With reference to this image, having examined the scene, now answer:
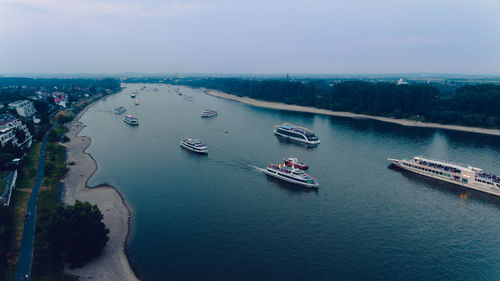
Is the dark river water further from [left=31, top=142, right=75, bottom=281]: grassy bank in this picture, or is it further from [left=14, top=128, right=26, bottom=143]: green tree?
[left=14, top=128, right=26, bottom=143]: green tree

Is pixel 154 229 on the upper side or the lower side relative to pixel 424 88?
lower

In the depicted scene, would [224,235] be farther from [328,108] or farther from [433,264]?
[328,108]

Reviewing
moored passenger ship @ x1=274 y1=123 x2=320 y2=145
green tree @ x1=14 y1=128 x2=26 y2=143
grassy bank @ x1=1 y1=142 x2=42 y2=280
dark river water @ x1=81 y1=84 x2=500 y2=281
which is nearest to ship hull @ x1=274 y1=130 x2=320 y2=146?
moored passenger ship @ x1=274 y1=123 x2=320 y2=145

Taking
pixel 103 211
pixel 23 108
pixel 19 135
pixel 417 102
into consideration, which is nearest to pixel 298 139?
pixel 103 211

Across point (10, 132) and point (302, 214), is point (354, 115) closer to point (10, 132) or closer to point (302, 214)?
point (302, 214)

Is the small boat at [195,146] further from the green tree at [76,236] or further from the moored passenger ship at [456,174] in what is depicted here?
the moored passenger ship at [456,174]

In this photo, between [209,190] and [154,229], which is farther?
[209,190]

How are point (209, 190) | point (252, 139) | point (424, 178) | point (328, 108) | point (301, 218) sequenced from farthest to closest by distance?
point (328, 108) < point (252, 139) < point (424, 178) < point (209, 190) < point (301, 218)

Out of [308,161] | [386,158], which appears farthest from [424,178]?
[308,161]
